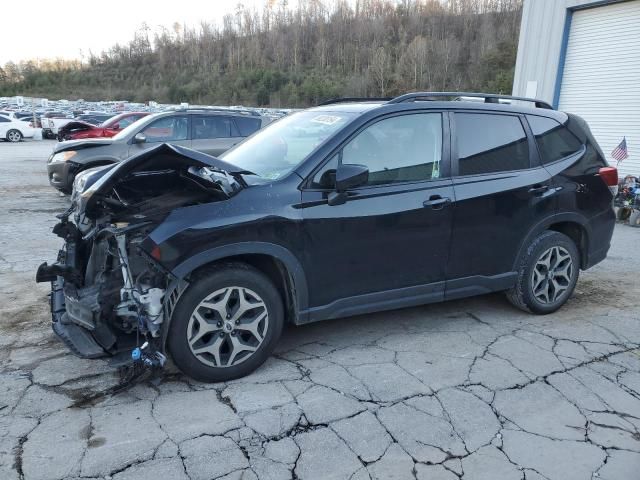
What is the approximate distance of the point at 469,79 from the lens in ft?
172

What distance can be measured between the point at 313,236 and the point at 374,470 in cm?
149

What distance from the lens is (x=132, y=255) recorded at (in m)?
3.23

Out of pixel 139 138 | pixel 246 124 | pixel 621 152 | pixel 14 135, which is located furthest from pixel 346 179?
pixel 14 135

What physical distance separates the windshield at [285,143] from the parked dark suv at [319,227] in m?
0.02

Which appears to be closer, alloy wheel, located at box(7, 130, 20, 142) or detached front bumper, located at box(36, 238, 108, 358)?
detached front bumper, located at box(36, 238, 108, 358)

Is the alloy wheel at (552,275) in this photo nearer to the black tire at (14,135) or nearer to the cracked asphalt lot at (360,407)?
the cracked asphalt lot at (360,407)

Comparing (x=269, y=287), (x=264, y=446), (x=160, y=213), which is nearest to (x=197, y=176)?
(x=160, y=213)

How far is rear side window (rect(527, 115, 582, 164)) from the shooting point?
438 centimetres

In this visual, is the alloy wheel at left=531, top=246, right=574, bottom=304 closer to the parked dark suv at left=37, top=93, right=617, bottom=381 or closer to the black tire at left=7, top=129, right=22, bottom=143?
the parked dark suv at left=37, top=93, right=617, bottom=381

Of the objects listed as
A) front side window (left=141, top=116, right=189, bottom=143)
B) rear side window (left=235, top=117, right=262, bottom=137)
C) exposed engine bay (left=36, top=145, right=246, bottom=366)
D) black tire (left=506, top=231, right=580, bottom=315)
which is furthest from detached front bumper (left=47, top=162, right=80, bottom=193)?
black tire (left=506, top=231, right=580, bottom=315)

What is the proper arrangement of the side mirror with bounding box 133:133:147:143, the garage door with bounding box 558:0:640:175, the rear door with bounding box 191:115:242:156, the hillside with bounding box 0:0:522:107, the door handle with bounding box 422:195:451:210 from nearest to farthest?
the door handle with bounding box 422:195:451:210 < the side mirror with bounding box 133:133:147:143 < the rear door with bounding box 191:115:242:156 < the garage door with bounding box 558:0:640:175 < the hillside with bounding box 0:0:522:107

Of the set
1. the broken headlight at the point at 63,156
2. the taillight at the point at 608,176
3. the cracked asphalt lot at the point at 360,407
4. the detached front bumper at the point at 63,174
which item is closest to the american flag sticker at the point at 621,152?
the taillight at the point at 608,176

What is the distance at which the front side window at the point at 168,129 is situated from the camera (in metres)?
9.55

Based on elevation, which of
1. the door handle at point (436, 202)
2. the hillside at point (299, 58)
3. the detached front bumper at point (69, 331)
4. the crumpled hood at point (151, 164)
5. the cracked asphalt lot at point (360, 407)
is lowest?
the cracked asphalt lot at point (360, 407)
